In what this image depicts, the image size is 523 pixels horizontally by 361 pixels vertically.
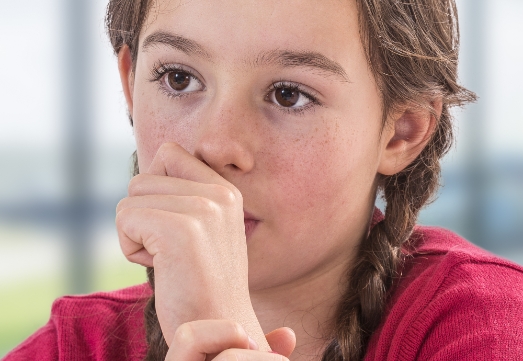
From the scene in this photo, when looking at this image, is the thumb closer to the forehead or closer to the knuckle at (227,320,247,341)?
the knuckle at (227,320,247,341)

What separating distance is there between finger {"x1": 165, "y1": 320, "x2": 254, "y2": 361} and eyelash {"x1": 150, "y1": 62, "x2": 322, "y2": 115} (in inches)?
14.2

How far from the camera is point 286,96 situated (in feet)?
3.39

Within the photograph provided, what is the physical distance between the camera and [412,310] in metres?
1.11

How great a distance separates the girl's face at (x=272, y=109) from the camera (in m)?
0.98

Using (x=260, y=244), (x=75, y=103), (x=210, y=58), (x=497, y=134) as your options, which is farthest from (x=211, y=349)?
(x=497, y=134)

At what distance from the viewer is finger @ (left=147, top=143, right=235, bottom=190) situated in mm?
936

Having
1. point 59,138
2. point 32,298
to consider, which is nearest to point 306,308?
point 59,138

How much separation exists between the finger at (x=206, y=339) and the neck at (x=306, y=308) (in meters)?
0.41

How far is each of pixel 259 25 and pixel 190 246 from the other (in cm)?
32

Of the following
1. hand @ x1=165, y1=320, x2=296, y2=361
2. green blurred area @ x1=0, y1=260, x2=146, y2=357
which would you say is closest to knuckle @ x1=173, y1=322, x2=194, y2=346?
hand @ x1=165, y1=320, x2=296, y2=361

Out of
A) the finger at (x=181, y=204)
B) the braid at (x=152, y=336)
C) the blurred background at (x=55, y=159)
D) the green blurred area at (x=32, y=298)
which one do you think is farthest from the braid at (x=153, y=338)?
the green blurred area at (x=32, y=298)

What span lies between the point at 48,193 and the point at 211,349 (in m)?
3.38

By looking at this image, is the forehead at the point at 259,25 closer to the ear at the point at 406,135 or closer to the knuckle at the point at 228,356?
the ear at the point at 406,135

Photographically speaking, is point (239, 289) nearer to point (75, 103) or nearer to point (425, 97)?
point (425, 97)
